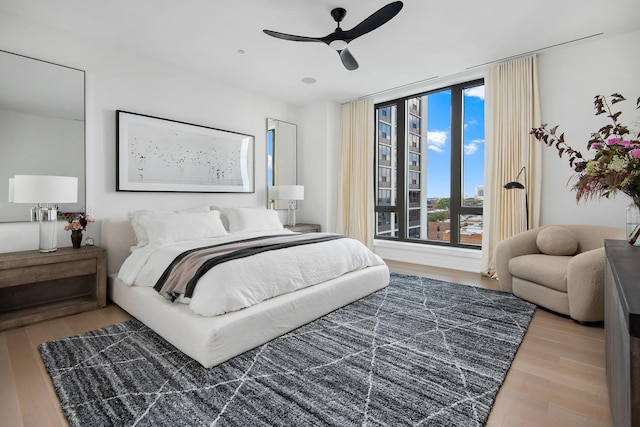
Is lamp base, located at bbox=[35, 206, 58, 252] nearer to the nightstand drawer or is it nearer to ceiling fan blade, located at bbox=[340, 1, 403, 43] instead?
the nightstand drawer

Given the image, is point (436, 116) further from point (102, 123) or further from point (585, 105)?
point (102, 123)

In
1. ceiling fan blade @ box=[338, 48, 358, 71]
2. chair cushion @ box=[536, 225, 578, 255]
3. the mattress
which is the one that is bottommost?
the mattress

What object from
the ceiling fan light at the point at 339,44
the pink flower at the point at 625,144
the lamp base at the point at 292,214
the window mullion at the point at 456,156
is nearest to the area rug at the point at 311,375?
the pink flower at the point at 625,144

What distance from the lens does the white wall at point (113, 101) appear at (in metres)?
3.03

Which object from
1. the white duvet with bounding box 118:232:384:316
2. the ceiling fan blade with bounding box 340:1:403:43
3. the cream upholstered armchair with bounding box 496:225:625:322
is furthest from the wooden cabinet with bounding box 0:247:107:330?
the cream upholstered armchair with bounding box 496:225:625:322

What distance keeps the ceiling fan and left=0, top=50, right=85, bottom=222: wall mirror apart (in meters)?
2.16

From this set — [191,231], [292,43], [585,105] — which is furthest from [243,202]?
[585,105]

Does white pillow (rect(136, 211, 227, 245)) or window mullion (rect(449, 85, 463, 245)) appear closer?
white pillow (rect(136, 211, 227, 245))

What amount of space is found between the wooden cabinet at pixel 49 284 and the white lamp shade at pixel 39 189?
0.47 m

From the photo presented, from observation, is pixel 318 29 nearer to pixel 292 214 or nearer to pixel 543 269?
pixel 292 214

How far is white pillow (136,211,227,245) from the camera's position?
323 cm

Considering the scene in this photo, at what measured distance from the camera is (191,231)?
3.46 meters

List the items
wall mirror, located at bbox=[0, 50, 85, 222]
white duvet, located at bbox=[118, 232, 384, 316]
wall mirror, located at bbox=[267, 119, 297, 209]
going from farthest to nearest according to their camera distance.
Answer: wall mirror, located at bbox=[267, 119, 297, 209] < wall mirror, located at bbox=[0, 50, 85, 222] < white duvet, located at bbox=[118, 232, 384, 316]

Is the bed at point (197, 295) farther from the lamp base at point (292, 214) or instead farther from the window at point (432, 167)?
the window at point (432, 167)
